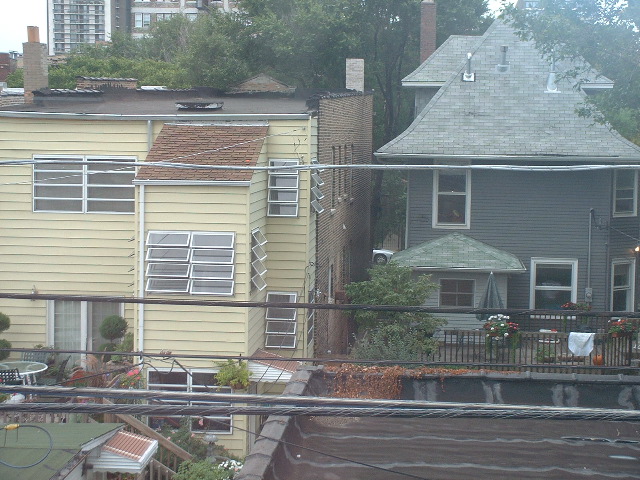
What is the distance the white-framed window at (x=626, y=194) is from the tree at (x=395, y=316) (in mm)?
5506

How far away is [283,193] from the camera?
Result: 1661 cm

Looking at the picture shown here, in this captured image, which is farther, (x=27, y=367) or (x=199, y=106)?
(x=199, y=106)

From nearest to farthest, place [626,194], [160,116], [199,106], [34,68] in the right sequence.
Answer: [160,116] → [199,106] → [626,194] → [34,68]

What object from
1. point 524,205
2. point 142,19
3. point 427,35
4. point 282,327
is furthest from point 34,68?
point 142,19

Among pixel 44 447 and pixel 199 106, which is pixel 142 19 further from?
pixel 44 447

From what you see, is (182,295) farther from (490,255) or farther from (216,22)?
(216,22)

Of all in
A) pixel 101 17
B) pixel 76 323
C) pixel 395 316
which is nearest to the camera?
pixel 76 323

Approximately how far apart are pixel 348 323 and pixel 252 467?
18127 millimetres

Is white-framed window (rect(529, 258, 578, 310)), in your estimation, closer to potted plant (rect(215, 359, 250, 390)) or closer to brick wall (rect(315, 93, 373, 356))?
brick wall (rect(315, 93, 373, 356))

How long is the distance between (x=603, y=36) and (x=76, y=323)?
11424 mm

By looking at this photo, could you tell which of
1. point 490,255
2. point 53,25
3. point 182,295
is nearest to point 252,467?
point 182,295

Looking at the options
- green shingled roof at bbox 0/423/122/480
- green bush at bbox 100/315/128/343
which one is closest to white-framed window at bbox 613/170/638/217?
green bush at bbox 100/315/128/343

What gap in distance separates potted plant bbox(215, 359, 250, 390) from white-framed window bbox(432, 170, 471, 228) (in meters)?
8.36

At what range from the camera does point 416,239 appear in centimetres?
2095
